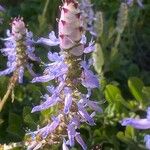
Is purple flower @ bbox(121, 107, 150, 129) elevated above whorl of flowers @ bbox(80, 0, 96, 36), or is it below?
below

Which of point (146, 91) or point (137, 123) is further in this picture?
point (146, 91)

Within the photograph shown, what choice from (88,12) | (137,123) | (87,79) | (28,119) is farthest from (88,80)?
(88,12)

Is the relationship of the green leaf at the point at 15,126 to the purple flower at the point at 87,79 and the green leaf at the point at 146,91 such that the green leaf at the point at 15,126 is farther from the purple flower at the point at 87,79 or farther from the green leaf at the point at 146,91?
the purple flower at the point at 87,79

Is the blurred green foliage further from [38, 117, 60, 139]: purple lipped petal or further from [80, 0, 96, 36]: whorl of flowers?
[38, 117, 60, 139]: purple lipped petal

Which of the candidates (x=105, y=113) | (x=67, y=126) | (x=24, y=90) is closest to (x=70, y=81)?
(x=67, y=126)

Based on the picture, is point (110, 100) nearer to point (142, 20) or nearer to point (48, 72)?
point (48, 72)

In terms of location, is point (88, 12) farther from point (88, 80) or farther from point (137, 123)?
point (137, 123)

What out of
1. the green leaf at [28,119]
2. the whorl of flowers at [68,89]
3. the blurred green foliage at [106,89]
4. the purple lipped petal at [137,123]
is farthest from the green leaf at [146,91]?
the purple lipped petal at [137,123]

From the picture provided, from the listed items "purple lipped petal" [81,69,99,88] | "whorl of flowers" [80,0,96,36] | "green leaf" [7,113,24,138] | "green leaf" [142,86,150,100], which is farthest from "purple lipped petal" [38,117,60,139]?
"whorl of flowers" [80,0,96,36]
